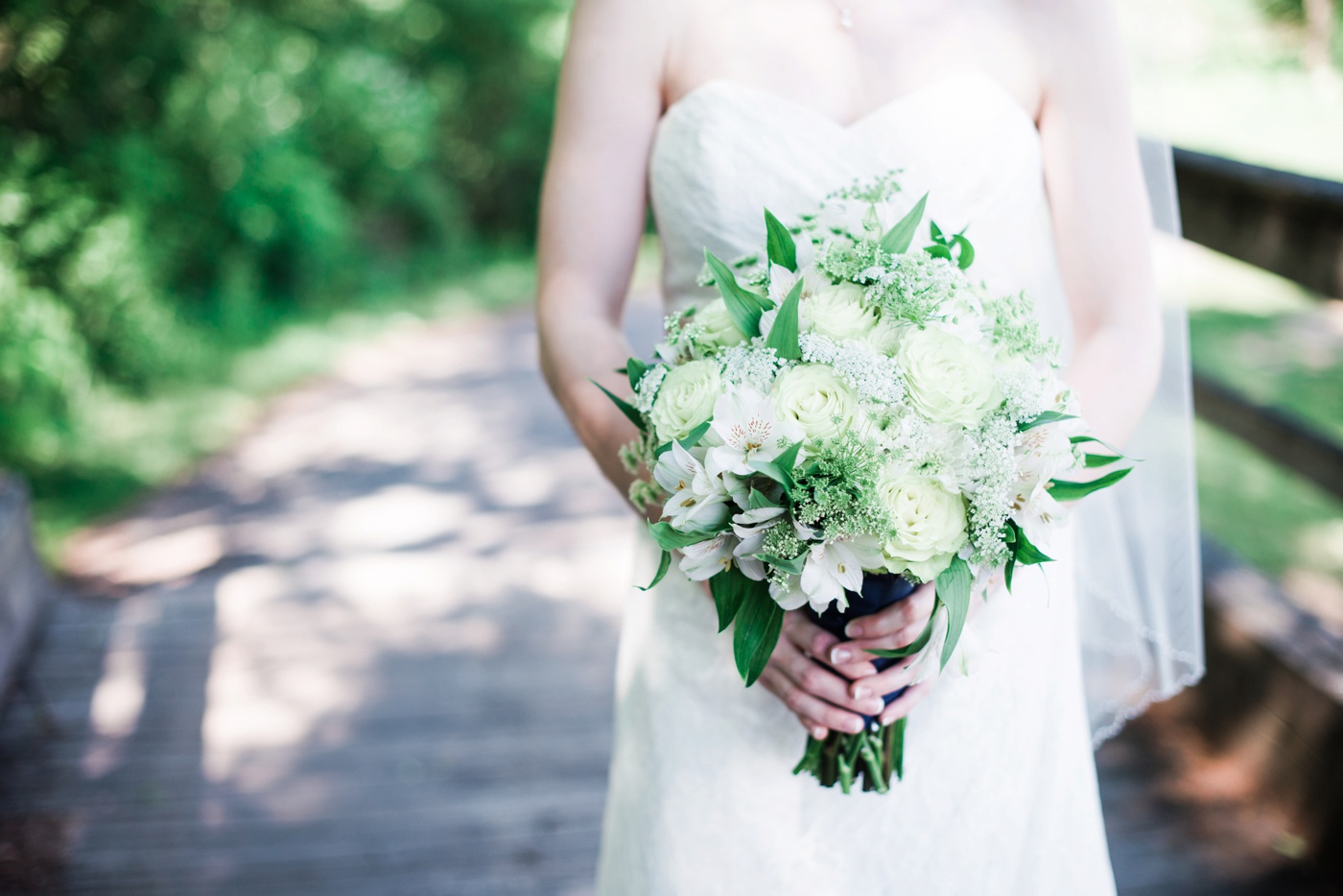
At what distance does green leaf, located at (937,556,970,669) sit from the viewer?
1.15m

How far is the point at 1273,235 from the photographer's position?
8.04ft

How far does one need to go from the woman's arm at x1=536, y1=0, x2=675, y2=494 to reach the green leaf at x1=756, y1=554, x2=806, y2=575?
0.47 metres

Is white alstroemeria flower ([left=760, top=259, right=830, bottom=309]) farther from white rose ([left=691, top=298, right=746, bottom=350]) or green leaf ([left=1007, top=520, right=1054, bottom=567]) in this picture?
green leaf ([left=1007, top=520, right=1054, bottom=567])

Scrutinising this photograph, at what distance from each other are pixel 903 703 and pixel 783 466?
532 mm

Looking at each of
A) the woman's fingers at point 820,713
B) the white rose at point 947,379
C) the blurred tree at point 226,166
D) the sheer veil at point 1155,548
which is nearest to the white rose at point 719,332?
the white rose at point 947,379

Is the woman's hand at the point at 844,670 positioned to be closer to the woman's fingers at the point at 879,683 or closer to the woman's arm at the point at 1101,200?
the woman's fingers at the point at 879,683

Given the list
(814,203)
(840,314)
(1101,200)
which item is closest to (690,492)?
(840,314)

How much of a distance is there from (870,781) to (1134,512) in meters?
1.06

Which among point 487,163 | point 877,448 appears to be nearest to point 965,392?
point 877,448

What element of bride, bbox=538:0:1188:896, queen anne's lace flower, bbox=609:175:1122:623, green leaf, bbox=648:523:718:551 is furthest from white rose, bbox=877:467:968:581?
bride, bbox=538:0:1188:896

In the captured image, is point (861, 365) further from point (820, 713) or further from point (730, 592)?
point (820, 713)

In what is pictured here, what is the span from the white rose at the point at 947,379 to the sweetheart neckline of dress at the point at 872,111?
0.56 m

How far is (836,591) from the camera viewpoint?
3.67ft

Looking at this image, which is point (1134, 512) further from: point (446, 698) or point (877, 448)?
point (446, 698)
